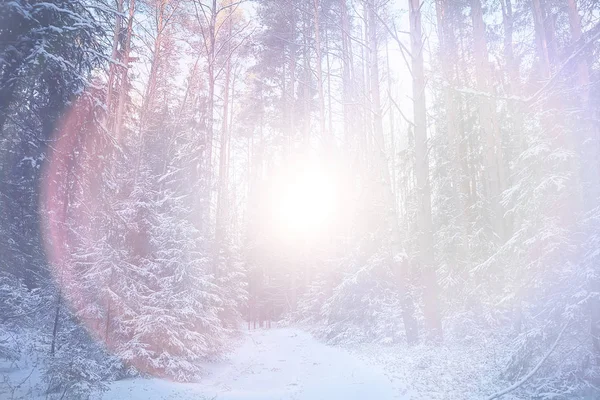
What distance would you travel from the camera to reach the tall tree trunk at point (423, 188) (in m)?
10.3

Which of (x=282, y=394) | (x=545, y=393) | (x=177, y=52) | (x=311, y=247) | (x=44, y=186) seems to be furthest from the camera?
(x=311, y=247)

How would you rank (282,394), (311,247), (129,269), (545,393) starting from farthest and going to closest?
(311,247), (129,269), (282,394), (545,393)

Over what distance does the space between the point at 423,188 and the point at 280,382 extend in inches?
271

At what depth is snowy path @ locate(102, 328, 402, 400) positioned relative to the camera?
7504 mm

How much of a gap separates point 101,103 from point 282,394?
22.6 feet

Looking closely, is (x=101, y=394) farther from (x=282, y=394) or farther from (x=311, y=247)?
(x=311, y=247)

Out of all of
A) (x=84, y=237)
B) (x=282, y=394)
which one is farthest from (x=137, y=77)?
(x=282, y=394)

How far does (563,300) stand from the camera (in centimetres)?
641

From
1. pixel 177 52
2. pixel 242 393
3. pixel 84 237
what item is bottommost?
pixel 242 393

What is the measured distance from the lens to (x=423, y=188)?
35.6 feet

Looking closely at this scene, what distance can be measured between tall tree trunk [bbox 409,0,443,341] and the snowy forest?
0.06 metres

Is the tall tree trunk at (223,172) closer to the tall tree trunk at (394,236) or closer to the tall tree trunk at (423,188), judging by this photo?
the tall tree trunk at (394,236)

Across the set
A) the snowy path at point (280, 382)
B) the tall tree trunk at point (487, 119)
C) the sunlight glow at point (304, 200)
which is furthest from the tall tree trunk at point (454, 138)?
the sunlight glow at point (304, 200)

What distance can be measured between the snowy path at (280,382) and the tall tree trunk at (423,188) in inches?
95.4
